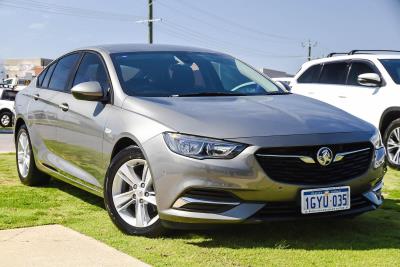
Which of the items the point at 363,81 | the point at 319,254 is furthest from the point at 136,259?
the point at 363,81

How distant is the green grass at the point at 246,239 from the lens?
12.7ft

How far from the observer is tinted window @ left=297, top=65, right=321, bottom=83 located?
1034 centimetres

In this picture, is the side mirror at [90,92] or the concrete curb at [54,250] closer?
the concrete curb at [54,250]

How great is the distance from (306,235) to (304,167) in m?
0.73

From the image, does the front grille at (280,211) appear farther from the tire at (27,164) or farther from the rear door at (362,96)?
the rear door at (362,96)

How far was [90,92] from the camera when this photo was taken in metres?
4.90

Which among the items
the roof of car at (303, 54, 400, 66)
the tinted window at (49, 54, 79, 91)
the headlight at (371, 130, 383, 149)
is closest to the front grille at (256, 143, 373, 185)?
the headlight at (371, 130, 383, 149)

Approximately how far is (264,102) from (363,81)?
455cm

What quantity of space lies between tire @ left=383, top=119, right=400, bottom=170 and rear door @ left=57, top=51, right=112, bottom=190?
15.9 feet

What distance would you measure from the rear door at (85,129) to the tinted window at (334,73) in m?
5.21

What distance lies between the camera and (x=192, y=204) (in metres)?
4.03

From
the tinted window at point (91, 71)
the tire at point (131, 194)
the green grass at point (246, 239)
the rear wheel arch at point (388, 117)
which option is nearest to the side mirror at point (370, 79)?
the rear wheel arch at point (388, 117)

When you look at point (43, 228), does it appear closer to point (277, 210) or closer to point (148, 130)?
point (148, 130)

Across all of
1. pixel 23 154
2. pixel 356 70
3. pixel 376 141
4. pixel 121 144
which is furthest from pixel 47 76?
pixel 356 70
